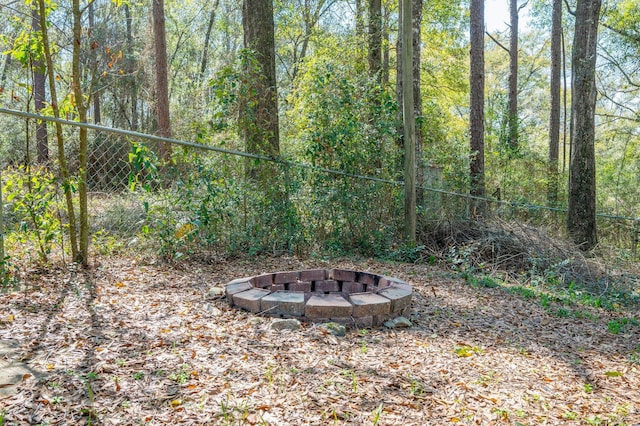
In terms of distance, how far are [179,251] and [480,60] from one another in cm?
717

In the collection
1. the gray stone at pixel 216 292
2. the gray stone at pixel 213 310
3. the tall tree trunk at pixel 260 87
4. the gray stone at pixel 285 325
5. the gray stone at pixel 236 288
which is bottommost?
the gray stone at pixel 285 325

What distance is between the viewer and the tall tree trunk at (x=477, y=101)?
29.9 feet

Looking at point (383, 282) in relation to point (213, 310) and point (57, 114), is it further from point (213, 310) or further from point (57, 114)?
point (57, 114)

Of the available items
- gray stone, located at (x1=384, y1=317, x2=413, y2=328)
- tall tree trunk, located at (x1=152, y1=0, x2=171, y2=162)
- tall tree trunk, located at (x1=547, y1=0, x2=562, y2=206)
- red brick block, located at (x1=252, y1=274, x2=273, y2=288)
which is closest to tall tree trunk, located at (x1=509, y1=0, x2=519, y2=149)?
tall tree trunk, located at (x1=547, y1=0, x2=562, y2=206)

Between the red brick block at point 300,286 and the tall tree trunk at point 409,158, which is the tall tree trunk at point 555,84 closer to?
the tall tree trunk at point 409,158

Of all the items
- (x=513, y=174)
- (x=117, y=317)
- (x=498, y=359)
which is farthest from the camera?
(x=513, y=174)

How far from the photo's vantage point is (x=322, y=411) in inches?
83.2

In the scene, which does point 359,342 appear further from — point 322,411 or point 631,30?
point 631,30

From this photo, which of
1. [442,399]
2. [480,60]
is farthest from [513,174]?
[442,399]

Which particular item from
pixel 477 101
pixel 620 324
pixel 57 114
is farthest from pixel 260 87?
pixel 477 101

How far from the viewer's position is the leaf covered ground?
2068mm

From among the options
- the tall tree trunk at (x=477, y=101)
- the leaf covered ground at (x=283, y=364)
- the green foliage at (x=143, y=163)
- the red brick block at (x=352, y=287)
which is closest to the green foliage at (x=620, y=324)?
the leaf covered ground at (x=283, y=364)

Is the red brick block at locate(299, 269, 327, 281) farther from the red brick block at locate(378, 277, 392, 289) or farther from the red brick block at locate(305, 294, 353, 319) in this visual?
the red brick block at locate(305, 294, 353, 319)

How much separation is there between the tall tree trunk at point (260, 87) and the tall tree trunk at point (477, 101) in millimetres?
4338
